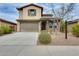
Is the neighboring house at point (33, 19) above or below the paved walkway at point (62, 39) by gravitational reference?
above

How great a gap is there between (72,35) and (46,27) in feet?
4.58

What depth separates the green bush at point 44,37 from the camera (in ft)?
31.9

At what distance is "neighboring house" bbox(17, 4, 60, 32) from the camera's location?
9820 millimetres

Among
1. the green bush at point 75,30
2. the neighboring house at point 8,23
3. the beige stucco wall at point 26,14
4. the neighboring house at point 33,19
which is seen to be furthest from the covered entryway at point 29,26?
the green bush at point 75,30

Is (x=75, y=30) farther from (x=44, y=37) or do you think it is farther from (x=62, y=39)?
(x=44, y=37)

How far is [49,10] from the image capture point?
9734mm

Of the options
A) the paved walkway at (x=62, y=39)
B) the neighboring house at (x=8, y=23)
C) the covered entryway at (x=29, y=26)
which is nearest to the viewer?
the paved walkway at (x=62, y=39)

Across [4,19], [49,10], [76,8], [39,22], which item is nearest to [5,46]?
[4,19]

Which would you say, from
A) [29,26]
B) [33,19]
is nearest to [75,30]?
[33,19]

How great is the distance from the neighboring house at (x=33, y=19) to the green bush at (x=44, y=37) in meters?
Answer: 0.27

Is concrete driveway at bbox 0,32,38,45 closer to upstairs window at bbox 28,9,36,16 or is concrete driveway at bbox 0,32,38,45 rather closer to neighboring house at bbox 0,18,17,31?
neighboring house at bbox 0,18,17,31

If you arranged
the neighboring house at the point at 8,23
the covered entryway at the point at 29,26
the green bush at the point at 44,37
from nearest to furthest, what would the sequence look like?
1. the green bush at the point at 44,37
2. the neighboring house at the point at 8,23
3. the covered entryway at the point at 29,26

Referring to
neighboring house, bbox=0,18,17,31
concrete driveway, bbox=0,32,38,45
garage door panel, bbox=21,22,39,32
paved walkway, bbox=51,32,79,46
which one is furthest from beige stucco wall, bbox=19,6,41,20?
paved walkway, bbox=51,32,79,46

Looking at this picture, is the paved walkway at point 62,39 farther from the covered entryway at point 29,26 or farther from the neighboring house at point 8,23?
the neighboring house at point 8,23
